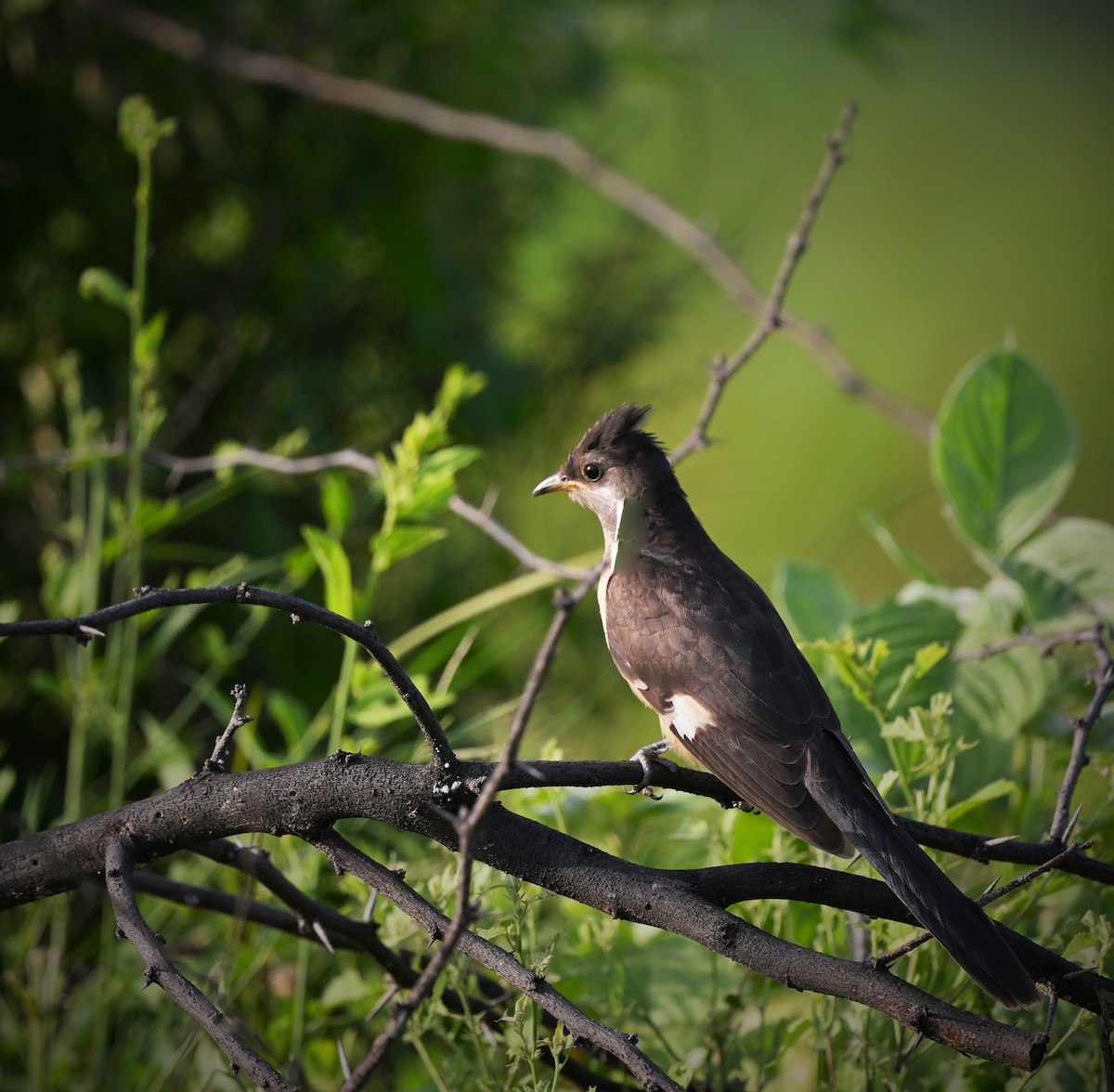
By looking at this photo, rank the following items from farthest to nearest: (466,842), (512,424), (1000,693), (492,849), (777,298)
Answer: (512,424) < (1000,693) < (777,298) < (492,849) < (466,842)

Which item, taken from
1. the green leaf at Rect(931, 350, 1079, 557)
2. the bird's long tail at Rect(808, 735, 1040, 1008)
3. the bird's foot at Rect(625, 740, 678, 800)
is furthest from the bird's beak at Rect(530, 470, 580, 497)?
the bird's long tail at Rect(808, 735, 1040, 1008)

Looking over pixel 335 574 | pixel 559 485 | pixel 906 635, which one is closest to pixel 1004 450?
pixel 906 635

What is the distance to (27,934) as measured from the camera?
216cm

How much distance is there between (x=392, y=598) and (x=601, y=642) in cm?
66

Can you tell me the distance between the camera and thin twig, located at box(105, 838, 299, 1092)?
3.31 feet

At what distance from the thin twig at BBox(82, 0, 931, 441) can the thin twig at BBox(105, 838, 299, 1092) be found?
131 centimetres

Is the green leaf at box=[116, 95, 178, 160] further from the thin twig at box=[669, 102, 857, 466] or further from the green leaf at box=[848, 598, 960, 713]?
the green leaf at box=[848, 598, 960, 713]

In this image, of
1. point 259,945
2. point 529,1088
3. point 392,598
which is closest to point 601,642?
point 392,598

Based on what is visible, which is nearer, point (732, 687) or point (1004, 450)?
point (732, 687)

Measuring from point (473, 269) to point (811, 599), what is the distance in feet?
5.38

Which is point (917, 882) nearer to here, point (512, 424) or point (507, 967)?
point (507, 967)

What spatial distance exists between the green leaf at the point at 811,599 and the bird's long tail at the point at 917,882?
0.63 meters

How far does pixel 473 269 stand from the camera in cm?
339

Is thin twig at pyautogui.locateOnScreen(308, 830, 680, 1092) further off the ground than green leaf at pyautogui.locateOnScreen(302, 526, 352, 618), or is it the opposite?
green leaf at pyautogui.locateOnScreen(302, 526, 352, 618)
